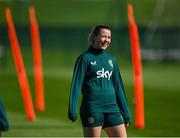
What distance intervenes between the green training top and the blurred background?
5828 mm

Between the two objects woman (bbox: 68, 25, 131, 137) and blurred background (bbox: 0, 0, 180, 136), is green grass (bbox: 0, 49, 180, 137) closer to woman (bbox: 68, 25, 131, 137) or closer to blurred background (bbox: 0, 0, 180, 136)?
blurred background (bbox: 0, 0, 180, 136)

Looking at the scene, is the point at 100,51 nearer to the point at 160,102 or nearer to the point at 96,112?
the point at 96,112

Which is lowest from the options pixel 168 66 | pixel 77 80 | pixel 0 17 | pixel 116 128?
pixel 168 66

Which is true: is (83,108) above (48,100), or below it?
above

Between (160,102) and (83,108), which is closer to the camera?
(83,108)

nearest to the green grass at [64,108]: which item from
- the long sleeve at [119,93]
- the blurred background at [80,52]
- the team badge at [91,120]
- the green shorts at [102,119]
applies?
the blurred background at [80,52]

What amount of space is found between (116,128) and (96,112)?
12.8 inches

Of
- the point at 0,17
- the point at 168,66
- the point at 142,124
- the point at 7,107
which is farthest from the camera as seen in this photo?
the point at 0,17

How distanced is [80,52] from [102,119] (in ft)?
128

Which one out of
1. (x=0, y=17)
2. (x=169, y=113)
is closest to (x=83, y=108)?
(x=169, y=113)

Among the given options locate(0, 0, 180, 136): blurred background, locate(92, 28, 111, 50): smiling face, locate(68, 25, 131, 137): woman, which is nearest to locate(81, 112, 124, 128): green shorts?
locate(68, 25, 131, 137): woman

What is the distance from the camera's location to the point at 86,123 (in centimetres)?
878

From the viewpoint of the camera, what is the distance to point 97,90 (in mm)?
8789

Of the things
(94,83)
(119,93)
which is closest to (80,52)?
(119,93)
